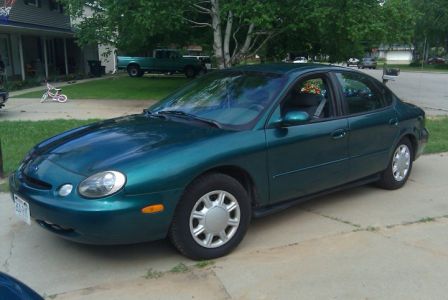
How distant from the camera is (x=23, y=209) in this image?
152 inches

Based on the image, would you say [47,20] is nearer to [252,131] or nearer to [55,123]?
[55,123]

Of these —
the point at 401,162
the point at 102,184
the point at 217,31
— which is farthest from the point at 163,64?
the point at 102,184

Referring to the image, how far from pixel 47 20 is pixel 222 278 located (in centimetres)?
2482

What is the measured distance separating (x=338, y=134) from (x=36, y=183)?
279 cm

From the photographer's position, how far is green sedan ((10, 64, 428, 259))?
3553 millimetres

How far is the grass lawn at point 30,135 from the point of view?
294 inches

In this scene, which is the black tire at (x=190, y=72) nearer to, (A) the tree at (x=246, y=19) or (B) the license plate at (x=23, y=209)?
(A) the tree at (x=246, y=19)

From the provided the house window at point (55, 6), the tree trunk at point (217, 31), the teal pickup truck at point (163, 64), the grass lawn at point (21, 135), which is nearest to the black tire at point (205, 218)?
the grass lawn at point (21, 135)

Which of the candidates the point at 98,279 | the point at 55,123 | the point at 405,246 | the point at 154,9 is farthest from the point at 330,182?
the point at 154,9

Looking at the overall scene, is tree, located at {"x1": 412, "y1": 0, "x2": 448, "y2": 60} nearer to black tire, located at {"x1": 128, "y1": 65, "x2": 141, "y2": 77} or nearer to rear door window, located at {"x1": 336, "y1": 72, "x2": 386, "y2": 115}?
black tire, located at {"x1": 128, "y1": 65, "x2": 141, "y2": 77}

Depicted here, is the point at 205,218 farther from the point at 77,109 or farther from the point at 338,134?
the point at 77,109

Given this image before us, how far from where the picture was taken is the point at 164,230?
3.70 meters

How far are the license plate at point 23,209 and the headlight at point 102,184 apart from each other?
1.85 ft

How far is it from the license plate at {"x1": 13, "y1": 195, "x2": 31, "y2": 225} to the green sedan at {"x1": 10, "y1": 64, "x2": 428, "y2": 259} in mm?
15
